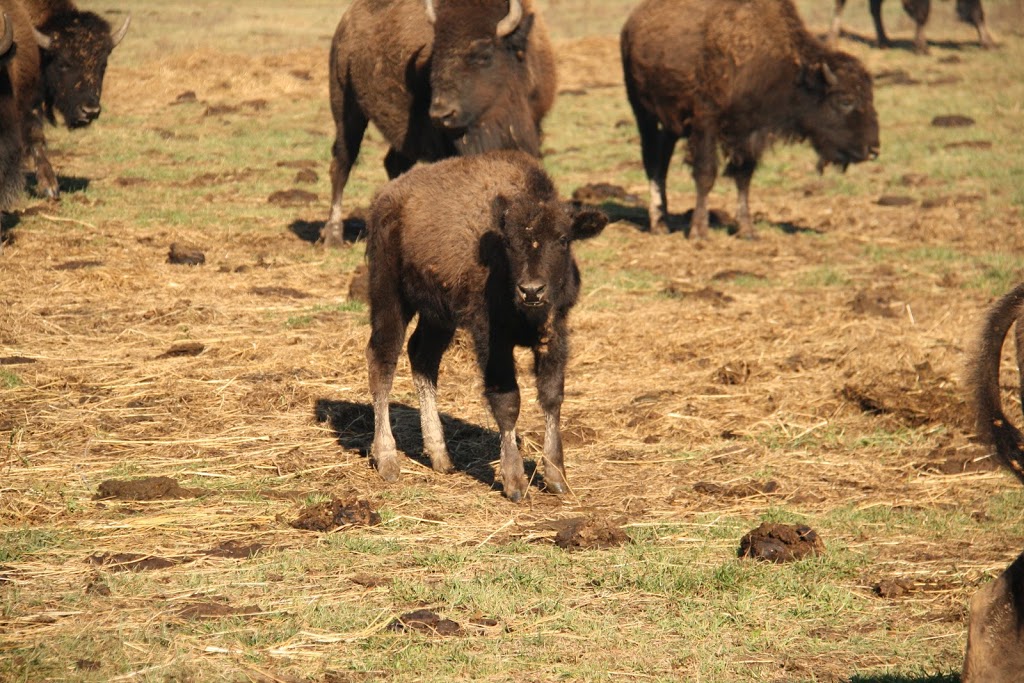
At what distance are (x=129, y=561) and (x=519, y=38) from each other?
282 inches

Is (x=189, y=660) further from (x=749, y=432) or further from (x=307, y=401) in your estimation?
(x=749, y=432)

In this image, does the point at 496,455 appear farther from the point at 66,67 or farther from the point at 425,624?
the point at 66,67

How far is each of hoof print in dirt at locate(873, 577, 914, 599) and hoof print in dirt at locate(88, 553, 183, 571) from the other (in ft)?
11.2

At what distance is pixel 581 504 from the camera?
7.41 meters

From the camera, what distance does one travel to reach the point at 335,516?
22.5 ft

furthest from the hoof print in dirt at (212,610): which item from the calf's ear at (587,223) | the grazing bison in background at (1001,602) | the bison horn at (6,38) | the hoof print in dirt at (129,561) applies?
the bison horn at (6,38)

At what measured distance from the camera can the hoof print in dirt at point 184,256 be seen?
12812 millimetres

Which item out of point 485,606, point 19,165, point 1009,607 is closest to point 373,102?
point 19,165

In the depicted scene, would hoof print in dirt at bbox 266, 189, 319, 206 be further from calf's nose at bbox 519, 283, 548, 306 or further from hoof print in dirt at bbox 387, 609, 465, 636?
hoof print in dirt at bbox 387, 609, 465, 636

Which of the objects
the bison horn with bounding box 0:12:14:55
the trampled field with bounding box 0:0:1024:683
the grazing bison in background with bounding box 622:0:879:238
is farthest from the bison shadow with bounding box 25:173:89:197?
the grazing bison in background with bounding box 622:0:879:238

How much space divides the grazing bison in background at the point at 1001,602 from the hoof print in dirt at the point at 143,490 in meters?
4.50

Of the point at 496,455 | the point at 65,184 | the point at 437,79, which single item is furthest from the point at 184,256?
the point at 496,455

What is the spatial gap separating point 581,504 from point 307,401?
101 inches

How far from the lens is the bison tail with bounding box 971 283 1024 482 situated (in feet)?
14.7
